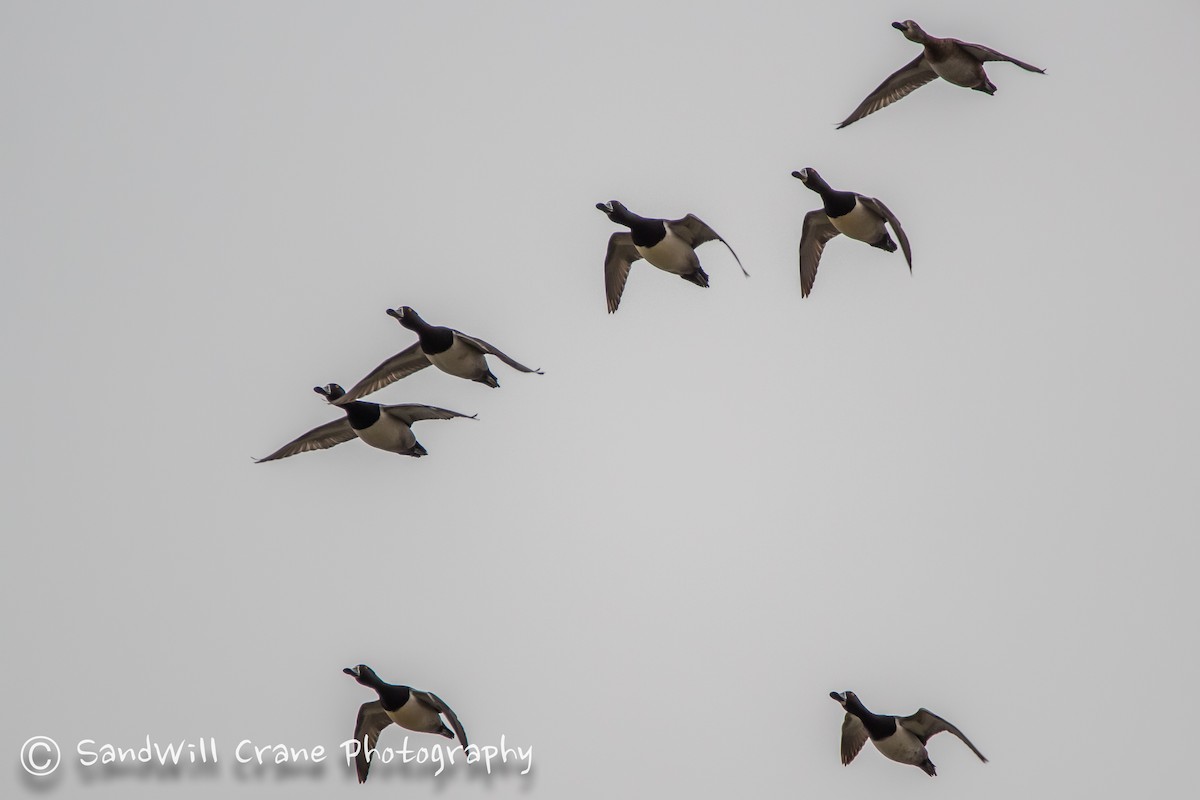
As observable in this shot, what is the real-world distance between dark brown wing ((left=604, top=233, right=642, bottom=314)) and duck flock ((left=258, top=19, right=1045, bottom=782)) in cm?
1

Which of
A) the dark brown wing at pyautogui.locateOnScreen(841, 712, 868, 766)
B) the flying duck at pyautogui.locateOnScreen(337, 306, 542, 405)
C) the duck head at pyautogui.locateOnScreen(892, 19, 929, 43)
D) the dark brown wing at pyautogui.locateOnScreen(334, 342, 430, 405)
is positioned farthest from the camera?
the dark brown wing at pyautogui.locateOnScreen(841, 712, 868, 766)

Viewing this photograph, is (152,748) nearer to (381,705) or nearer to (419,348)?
(381,705)

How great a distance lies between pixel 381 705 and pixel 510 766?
699 cm

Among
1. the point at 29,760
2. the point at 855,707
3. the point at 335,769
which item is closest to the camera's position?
the point at 855,707

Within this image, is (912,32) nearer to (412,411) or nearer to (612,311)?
(612,311)

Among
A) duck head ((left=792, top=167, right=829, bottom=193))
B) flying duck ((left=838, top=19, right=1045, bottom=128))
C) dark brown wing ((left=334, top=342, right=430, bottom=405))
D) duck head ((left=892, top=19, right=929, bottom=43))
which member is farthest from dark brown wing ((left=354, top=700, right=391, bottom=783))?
duck head ((left=892, top=19, right=929, bottom=43))

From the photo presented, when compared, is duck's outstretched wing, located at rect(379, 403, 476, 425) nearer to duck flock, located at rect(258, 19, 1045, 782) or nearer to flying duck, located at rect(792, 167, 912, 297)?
duck flock, located at rect(258, 19, 1045, 782)

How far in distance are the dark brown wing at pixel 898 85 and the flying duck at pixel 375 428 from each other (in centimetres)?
601

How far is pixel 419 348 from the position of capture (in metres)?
16.3

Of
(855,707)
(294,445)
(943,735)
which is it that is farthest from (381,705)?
(943,735)

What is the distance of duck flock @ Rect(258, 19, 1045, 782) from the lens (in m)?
16.1

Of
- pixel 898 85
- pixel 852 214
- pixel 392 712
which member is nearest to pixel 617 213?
pixel 852 214

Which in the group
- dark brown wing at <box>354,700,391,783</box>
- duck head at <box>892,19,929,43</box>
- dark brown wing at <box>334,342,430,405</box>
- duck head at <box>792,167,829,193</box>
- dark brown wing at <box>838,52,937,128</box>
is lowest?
dark brown wing at <box>354,700,391,783</box>

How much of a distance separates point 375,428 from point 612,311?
3.18 meters
